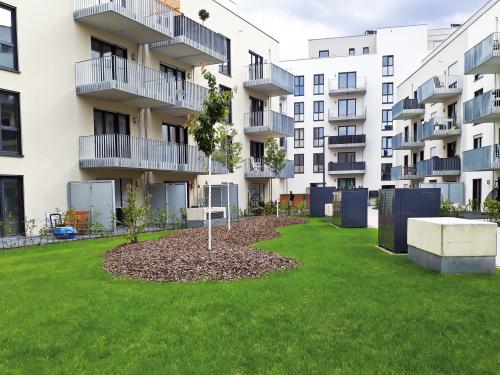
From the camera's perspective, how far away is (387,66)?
169 ft

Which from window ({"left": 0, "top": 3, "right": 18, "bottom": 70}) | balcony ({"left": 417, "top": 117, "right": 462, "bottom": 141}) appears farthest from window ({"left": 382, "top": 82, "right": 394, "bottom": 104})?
window ({"left": 0, "top": 3, "right": 18, "bottom": 70})

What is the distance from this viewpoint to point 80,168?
17781 millimetres

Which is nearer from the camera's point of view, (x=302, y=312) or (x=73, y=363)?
(x=73, y=363)

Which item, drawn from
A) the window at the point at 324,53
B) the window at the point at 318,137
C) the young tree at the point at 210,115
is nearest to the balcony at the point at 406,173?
the window at the point at 318,137

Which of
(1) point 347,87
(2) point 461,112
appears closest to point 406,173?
(2) point 461,112

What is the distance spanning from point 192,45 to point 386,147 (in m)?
35.6

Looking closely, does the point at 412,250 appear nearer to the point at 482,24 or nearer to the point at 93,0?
the point at 93,0

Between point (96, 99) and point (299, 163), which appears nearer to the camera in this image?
point (96, 99)

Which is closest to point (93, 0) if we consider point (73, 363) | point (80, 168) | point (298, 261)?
point (80, 168)

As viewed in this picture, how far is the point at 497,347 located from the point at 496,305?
163 centimetres

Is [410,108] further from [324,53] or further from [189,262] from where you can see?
[189,262]

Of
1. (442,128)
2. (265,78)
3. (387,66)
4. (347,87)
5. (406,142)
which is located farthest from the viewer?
(347,87)

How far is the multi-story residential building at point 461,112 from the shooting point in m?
23.2

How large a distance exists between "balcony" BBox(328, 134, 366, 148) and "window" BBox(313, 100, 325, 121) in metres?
3.54
